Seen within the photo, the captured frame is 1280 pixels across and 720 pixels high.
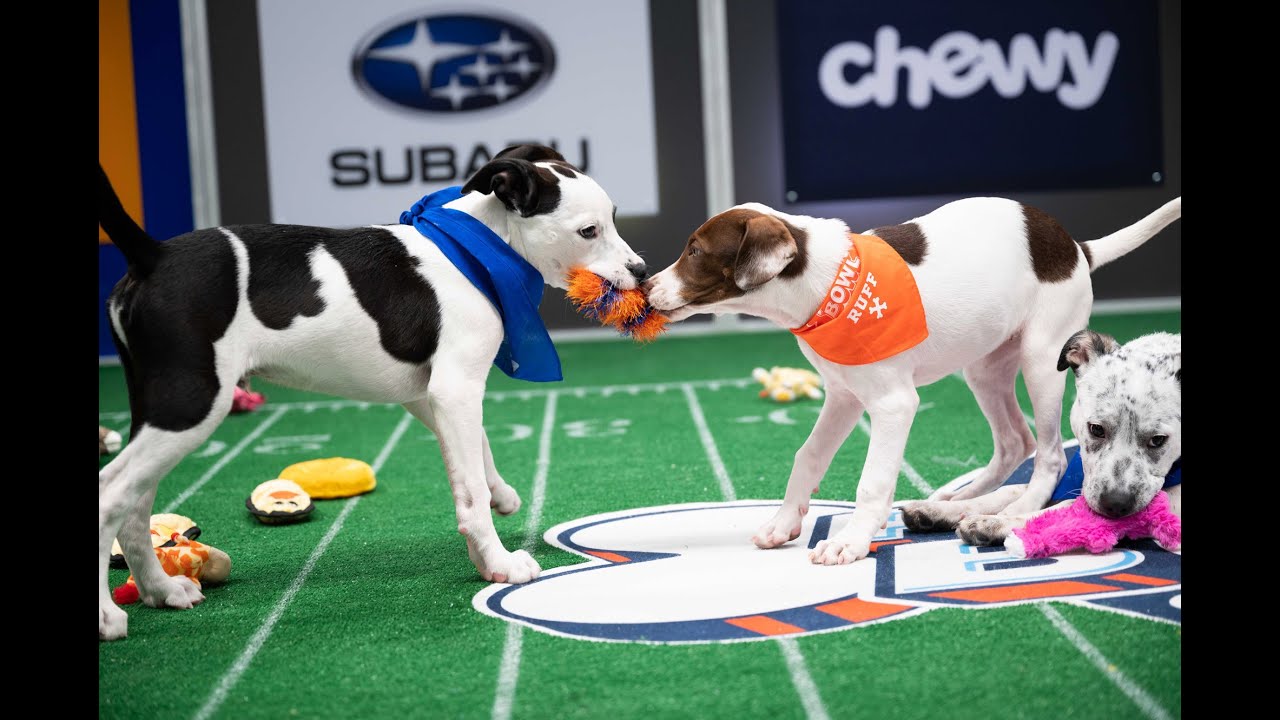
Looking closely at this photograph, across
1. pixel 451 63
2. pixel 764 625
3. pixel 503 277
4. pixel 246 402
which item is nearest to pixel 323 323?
pixel 503 277

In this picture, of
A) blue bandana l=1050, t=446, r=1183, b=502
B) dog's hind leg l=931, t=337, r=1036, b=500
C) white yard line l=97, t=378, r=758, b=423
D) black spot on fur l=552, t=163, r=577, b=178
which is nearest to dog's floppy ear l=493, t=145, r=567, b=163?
black spot on fur l=552, t=163, r=577, b=178

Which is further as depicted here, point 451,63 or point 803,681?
point 451,63

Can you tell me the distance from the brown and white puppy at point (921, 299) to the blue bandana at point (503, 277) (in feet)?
1.44

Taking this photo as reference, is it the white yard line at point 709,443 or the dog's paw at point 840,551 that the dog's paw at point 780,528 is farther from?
the white yard line at point 709,443

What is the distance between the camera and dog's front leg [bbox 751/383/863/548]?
4211 millimetres

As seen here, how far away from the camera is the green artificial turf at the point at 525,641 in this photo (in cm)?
284

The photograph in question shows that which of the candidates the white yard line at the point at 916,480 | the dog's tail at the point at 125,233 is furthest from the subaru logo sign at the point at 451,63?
the dog's tail at the point at 125,233

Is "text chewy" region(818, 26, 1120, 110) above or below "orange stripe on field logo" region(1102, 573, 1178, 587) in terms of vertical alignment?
above

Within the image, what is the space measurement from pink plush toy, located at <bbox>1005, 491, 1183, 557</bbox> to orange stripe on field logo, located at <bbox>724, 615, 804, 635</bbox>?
3.26ft

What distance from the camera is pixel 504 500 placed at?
458cm

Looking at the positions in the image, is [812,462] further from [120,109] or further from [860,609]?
[120,109]

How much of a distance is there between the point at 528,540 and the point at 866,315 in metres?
1.58

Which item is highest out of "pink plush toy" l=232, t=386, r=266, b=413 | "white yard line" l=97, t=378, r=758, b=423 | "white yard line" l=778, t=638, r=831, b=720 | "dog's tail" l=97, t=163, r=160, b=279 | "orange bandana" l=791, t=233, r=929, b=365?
"dog's tail" l=97, t=163, r=160, b=279

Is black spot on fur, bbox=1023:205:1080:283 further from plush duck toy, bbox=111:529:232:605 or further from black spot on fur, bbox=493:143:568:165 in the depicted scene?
plush duck toy, bbox=111:529:232:605
